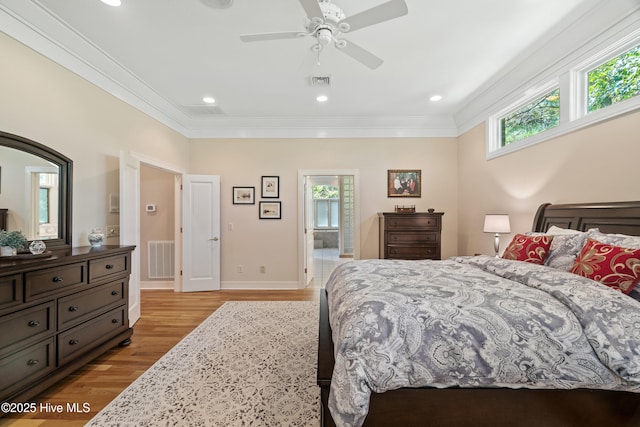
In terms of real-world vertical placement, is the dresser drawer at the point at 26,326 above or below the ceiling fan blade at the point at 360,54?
below

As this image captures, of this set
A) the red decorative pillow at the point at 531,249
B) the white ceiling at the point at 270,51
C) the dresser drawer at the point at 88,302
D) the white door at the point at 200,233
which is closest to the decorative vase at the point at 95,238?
the dresser drawer at the point at 88,302

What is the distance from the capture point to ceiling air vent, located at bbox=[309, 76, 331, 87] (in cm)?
312

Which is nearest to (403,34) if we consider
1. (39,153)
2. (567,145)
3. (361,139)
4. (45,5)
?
(567,145)

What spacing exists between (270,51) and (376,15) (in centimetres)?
135

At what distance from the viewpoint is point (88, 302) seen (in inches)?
84.6

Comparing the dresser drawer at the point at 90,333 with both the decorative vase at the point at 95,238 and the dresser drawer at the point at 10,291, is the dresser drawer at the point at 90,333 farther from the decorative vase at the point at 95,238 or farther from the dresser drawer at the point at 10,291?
the decorative vase at the point at 95,238

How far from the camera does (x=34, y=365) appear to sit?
5.66 ft

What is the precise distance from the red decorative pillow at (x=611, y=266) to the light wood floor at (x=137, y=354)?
3232 mm

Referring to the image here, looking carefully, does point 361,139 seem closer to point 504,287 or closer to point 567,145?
point 567,145

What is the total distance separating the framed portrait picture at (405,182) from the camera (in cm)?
460

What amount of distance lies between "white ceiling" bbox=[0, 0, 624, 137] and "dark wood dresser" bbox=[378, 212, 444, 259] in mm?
1751

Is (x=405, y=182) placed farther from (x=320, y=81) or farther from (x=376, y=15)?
(x=376, y=15)

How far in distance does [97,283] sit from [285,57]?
9.28 feet

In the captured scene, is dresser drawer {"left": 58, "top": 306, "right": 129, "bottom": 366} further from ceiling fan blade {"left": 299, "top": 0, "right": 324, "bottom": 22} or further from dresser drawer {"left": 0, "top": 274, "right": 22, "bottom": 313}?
ceiling fan blade {"left": 299, "top": 0, "right": 324, "bottom": 22}
